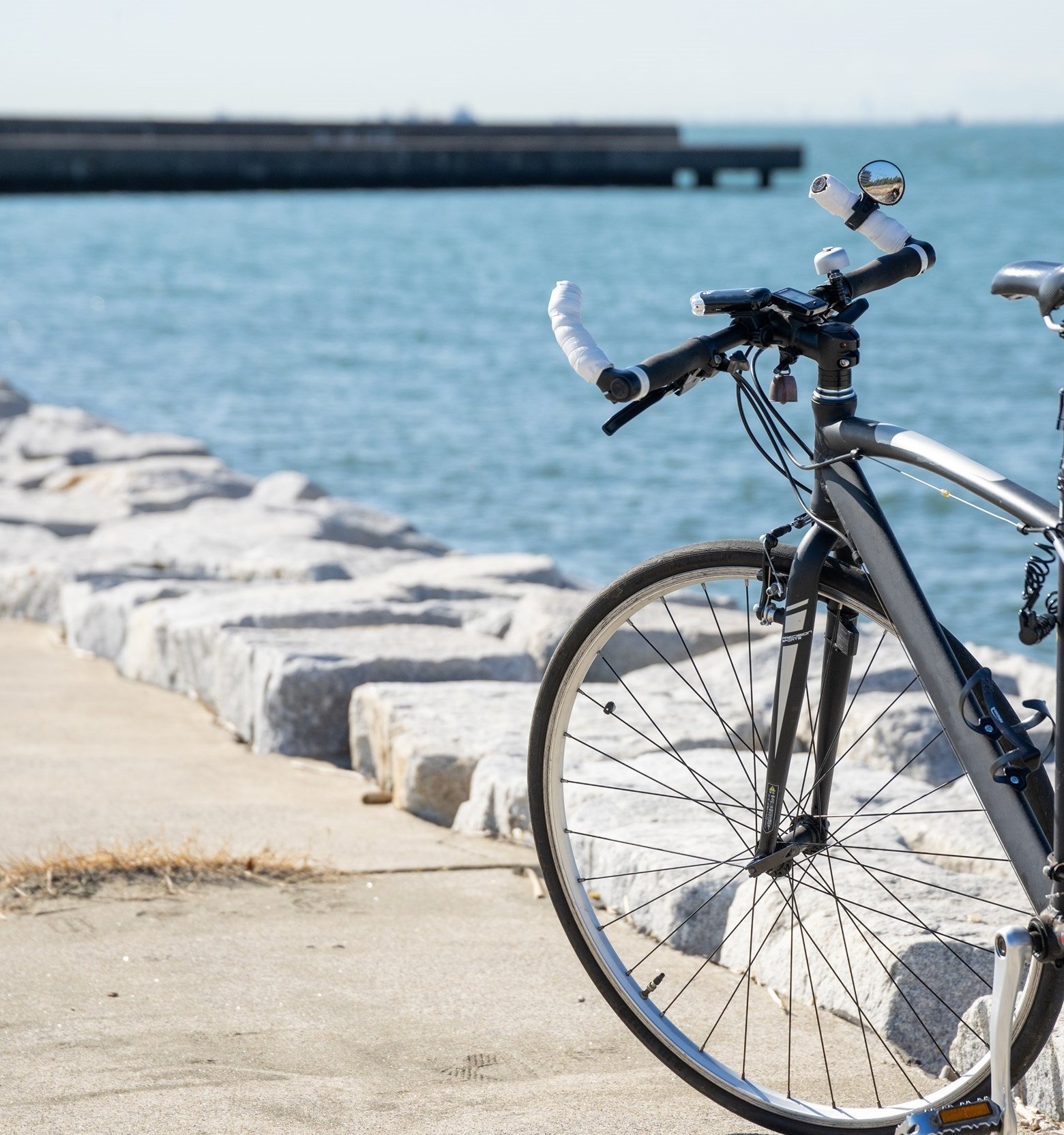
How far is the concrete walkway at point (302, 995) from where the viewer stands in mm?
2471

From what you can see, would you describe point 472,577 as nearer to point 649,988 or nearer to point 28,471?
point 649,988

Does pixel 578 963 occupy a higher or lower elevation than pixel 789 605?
lower

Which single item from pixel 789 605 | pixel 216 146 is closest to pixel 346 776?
pixel 789 605

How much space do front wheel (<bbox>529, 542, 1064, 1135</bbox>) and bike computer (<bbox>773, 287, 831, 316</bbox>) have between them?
357mm

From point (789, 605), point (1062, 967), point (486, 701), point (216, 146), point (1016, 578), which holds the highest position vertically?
point (216, 146)

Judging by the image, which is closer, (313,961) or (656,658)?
(313,961)

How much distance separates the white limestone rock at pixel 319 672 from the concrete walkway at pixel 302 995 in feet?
1.48

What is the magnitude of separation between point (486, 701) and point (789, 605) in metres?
2.29

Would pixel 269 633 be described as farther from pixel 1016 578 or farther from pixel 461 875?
pixel 1016 578

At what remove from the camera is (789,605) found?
2283mm

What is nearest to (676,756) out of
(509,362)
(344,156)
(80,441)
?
(80,441)

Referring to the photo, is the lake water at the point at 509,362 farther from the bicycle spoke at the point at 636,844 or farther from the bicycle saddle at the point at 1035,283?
the bicycle saddle at the point at 1035,283

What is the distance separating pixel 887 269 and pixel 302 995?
1.68 m

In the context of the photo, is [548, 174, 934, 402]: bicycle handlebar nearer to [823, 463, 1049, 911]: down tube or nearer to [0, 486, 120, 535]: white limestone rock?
[823, 463, 1049, 911]: down tube
